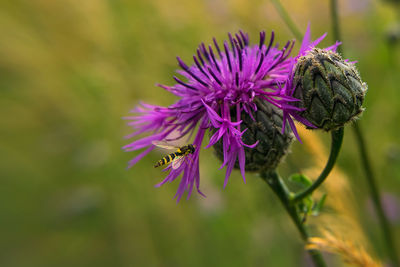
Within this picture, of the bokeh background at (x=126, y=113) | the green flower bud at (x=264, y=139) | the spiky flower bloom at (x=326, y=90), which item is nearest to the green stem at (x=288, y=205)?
the green flower bud at (x=264, y=139)

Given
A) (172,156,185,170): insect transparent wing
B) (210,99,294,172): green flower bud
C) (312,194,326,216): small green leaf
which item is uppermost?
(172,156,185,170): insect transparent wing

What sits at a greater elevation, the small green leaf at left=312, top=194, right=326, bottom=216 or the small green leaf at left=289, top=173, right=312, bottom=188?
the small green leaf at left=289, top=173, right=312, bottom=188

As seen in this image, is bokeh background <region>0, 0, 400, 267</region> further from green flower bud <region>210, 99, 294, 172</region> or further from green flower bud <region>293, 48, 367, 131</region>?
green flower bud <region>293, 48, 367, 131</region>

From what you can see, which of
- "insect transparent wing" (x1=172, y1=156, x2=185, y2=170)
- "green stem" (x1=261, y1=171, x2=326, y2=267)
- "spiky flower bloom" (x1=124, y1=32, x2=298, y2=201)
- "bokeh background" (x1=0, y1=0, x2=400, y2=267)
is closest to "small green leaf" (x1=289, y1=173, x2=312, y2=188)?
"green stem" (x1=261, y1=171, x2=326, y2=267)

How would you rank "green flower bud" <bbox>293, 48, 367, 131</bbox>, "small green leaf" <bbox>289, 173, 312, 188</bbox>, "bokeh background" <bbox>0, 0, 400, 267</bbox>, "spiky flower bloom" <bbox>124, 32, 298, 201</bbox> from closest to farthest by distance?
"green flower bud" <bbox>293, 48, 367, 131</bbox>
"spiky flower bloom" <bbox>124, 32, 298, 201</bbox>
"small green leaf" <bbox>289, 173, 312, 188</bbox>
"bokeh background" <bbox>0, 0, 400, 267</bbox>

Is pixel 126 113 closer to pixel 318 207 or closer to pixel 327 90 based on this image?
pixel 318 207

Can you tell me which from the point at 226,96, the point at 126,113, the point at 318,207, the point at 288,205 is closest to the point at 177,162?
the point at 226,96
